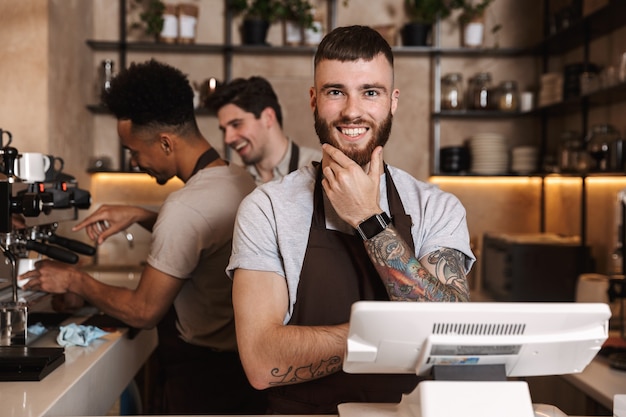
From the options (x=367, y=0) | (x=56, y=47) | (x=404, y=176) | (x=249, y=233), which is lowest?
(x=249, y=233)

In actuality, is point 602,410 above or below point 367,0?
below

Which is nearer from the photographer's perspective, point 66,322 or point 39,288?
point 39,288

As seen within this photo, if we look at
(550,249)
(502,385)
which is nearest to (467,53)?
(550,249)

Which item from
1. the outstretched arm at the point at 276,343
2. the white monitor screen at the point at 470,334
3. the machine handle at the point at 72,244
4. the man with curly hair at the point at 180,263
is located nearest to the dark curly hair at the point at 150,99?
the man with curly hair at the point at 180,263

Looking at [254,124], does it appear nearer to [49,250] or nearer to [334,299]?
[49,250]

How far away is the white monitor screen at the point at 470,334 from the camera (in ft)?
3.31

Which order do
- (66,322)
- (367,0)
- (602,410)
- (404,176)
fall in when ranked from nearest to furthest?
(404,176)
(602,410)
(66,322)
(367,0)

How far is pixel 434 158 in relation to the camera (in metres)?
4.86

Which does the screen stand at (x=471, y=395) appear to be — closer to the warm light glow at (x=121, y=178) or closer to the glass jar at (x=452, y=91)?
the glass jar at (x=452, y=91)

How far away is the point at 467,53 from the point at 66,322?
3469mm

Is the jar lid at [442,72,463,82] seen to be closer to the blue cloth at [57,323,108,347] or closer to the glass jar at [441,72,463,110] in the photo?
the glass jar at [441,72,463,110]

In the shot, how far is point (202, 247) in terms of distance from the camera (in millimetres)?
2000

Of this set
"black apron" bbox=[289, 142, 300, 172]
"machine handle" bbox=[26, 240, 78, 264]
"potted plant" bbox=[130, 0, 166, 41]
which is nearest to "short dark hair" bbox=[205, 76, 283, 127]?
"black apron" bbox=[289, 142, 300, 172]

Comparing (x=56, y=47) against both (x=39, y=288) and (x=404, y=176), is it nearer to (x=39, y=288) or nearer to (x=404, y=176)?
(x=39, y=288)
